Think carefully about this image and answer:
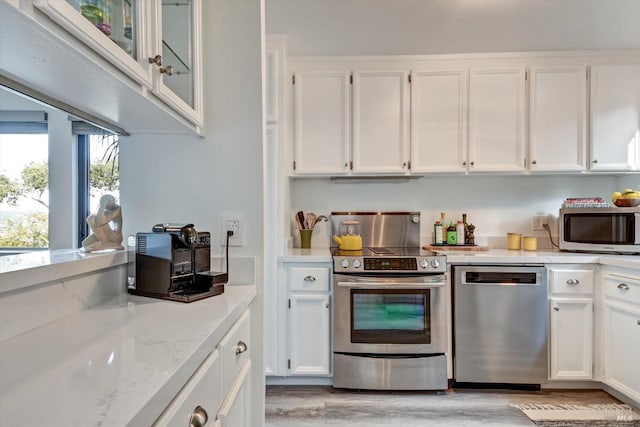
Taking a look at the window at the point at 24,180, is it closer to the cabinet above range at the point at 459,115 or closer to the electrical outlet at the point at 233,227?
the electrical outlet at the point at 233,227

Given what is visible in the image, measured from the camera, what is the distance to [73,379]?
57 cm

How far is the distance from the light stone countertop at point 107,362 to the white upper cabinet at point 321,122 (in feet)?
5.78

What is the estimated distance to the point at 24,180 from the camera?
1867 millimetres

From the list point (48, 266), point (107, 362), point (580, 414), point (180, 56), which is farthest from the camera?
point (580, 414)

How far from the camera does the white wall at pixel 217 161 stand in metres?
1.43

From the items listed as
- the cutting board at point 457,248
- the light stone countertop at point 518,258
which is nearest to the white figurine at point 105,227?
the light stone countertop at point 518,258

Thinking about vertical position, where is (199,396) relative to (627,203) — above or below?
below

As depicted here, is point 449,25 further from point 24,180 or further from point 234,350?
point 24,180

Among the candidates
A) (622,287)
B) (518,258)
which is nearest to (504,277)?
(518,258)

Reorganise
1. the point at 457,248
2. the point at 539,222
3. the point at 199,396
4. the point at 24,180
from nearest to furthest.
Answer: the point at 199,396, the point at 24,180, the point at 457,248, the point at 539,222

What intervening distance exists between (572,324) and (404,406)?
3.98 feet

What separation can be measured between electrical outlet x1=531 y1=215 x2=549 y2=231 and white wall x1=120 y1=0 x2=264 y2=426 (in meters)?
2.50

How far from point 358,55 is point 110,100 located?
2061 mm

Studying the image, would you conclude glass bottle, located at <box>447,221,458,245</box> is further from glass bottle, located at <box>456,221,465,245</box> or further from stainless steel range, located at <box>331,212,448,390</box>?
stainless steel range, located at <box>331,212,448,390</box>
